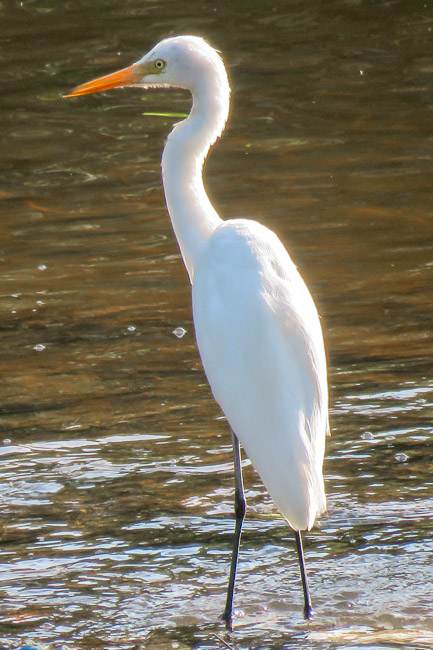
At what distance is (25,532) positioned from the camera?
5156 millimetres

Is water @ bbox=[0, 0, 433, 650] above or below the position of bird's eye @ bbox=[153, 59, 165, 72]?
below

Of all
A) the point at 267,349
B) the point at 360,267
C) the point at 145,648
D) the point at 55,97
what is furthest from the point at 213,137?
the point at 55,97

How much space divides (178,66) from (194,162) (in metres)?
0.34

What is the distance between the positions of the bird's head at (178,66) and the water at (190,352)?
5.00 feet

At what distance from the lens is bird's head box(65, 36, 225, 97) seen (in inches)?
193

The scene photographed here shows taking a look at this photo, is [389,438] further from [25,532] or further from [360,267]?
[360,267]

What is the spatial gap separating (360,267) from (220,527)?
10.2ft

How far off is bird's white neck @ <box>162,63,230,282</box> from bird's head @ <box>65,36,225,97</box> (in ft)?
0.10

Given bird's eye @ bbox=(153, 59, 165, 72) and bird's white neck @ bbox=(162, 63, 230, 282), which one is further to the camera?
bird's eye @ bbox=(153, 59, 165, 72)

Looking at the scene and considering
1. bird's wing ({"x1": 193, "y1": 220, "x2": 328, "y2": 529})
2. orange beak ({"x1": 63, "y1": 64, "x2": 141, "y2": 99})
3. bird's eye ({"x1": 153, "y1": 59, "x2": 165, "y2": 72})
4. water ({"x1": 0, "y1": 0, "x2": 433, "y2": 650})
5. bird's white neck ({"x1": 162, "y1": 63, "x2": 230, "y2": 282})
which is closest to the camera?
bird's wing ({"x1": 193, "y1": 220, "x2": 328, "y2": 529})

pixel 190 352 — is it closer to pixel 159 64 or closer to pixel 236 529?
pixel 159 64

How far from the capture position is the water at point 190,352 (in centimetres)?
469

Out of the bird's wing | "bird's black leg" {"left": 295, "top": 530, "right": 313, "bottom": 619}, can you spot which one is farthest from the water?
the bird's wing

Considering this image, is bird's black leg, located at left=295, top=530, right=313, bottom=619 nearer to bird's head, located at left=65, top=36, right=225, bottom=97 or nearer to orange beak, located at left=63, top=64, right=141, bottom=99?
bird's head, located at left=65, top=36, right=225, bottom=97
